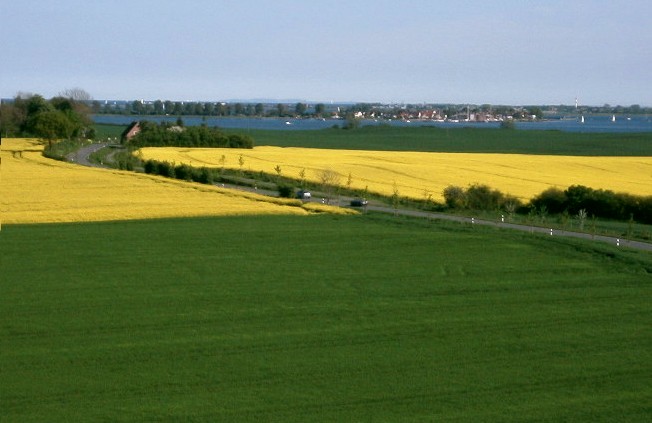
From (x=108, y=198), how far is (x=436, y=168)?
26908 millimetres

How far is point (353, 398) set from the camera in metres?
15.3

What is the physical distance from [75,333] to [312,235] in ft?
48.5

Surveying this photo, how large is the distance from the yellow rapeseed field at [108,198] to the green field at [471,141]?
43.3 metres

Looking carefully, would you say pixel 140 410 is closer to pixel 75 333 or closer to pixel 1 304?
pixel 75 333

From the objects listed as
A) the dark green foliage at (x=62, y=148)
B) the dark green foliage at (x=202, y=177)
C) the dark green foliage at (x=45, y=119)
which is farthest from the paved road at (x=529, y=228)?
the dark green foliage at (x=45, y=119)

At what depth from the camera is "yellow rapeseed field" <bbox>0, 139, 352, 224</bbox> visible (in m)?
38.0

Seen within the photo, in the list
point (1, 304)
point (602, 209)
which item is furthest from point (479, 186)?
point (1, 304)

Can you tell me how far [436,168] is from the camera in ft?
210

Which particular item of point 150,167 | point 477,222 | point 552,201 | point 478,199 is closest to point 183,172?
point 150,167

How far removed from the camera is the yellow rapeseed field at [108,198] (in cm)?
3800

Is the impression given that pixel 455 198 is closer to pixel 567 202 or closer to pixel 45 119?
pixel 567 202

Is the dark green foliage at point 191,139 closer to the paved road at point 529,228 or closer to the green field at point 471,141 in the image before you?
the green field at point 471,141

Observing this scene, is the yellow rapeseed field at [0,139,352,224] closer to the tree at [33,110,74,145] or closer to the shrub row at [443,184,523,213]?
the shrub row at [443,184,523,213]

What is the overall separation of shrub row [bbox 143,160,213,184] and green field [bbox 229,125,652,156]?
36355mm
